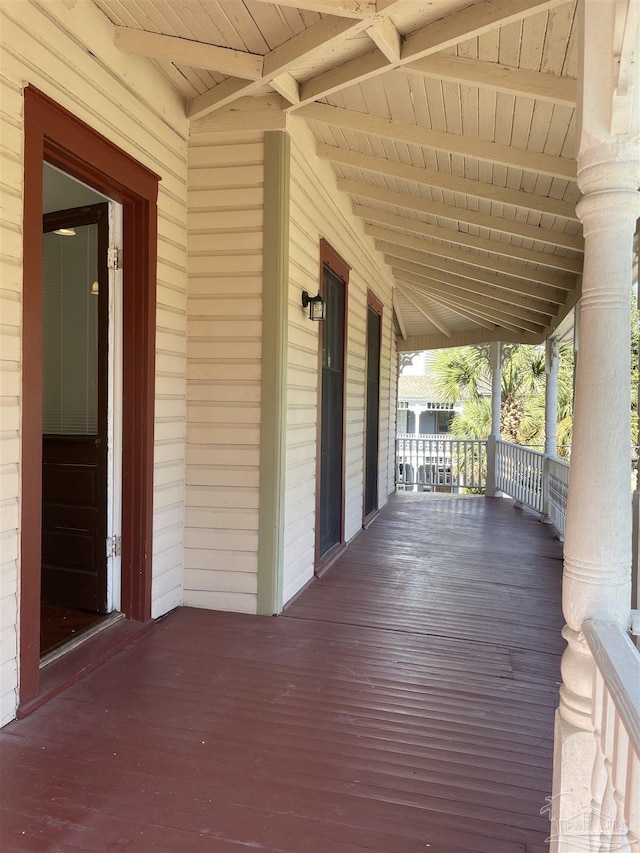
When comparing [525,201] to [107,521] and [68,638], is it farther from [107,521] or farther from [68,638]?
[68,638]

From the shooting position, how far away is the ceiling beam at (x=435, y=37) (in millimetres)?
2182

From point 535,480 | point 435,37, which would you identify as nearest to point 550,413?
point 535,480

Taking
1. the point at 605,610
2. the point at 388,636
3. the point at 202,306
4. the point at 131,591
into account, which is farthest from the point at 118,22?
the point at 388,636

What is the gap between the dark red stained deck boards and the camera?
5.65 ft

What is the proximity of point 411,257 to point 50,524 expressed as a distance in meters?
4.81

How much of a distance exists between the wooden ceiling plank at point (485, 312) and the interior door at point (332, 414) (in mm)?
2753

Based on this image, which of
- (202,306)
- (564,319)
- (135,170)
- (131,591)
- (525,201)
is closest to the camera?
(135,170)

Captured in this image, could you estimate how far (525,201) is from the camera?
12.8ft

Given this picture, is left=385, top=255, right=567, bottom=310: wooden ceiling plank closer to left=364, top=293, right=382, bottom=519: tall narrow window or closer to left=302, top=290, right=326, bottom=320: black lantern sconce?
left=364, top=293, right=382, bottom=519: tall narrow window

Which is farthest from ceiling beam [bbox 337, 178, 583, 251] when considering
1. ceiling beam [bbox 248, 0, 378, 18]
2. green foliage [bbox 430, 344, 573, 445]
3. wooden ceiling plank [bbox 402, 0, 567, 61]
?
green foliage [bbox 430, 344, 573, 445]

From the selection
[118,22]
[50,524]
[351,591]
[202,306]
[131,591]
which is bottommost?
[351,591]

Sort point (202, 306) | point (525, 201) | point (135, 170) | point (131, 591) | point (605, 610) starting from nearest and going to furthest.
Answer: point (605, 610), point (135, 170), point (131, 591), point (202, 306), point (525, 201)

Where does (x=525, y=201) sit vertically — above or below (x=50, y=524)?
above

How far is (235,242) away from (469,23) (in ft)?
5.52
